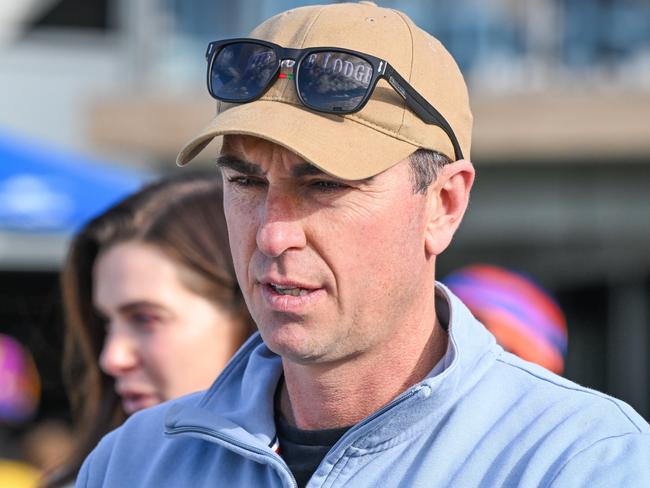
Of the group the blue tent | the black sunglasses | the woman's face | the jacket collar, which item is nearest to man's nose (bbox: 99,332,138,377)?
the woman's face

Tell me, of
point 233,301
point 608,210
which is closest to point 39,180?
point 233,301

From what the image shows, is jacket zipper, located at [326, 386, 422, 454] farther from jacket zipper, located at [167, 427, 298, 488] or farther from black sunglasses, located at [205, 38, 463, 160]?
black sunglasses, located at [205, 38, 463, 160]

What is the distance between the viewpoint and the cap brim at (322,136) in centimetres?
205

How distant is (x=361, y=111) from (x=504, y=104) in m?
12.0

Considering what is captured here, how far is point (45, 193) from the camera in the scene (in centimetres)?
628

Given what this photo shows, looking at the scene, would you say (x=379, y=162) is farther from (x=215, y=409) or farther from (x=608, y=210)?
(x=608, y=210)

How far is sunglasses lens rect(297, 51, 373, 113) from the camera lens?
6.91 feet

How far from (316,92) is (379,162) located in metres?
0.17

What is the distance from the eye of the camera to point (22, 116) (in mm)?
14938

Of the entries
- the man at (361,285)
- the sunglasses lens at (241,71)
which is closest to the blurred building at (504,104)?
the sunglasses lens at (241,71)

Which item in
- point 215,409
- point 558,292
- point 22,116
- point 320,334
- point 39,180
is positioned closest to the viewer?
point 320,334

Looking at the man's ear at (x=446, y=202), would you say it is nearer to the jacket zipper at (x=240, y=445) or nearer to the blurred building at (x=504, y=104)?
the jacket zipper at (x=240, y=445)

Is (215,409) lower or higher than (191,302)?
higher

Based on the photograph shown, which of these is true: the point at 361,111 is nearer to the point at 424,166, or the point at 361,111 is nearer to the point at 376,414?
the point at 424,166
